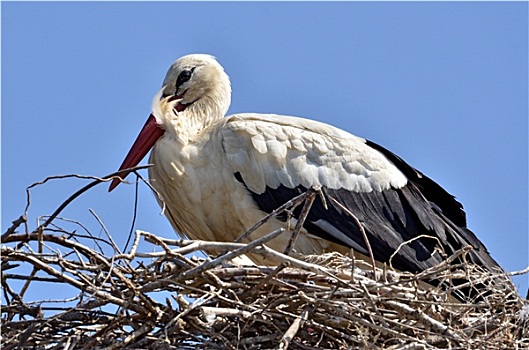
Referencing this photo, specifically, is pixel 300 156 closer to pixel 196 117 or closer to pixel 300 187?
pixel 300 187

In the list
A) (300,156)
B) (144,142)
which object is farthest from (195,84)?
(300,156)

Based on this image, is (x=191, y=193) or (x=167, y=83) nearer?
(x=191, y=193)

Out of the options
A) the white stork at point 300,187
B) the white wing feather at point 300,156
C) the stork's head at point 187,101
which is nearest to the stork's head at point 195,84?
the stork's head at point 187,101

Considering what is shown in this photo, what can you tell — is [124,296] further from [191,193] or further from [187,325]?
[191,193]

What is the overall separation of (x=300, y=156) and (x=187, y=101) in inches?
33.4

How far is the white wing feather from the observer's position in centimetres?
620

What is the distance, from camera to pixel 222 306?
4.89 meters

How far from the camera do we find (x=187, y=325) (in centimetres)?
476

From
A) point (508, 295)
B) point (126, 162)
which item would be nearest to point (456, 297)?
point (508, 295)

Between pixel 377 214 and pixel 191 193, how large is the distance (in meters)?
0.88

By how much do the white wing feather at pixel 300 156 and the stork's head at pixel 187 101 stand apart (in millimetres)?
370

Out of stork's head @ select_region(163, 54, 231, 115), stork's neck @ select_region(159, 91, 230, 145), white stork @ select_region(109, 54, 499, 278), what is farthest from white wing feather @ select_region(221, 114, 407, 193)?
stork's head @ select_region(163, 54, 231, 115)

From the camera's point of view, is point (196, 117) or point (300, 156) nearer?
point (300, 156)

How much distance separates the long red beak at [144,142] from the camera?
6.61 meters
